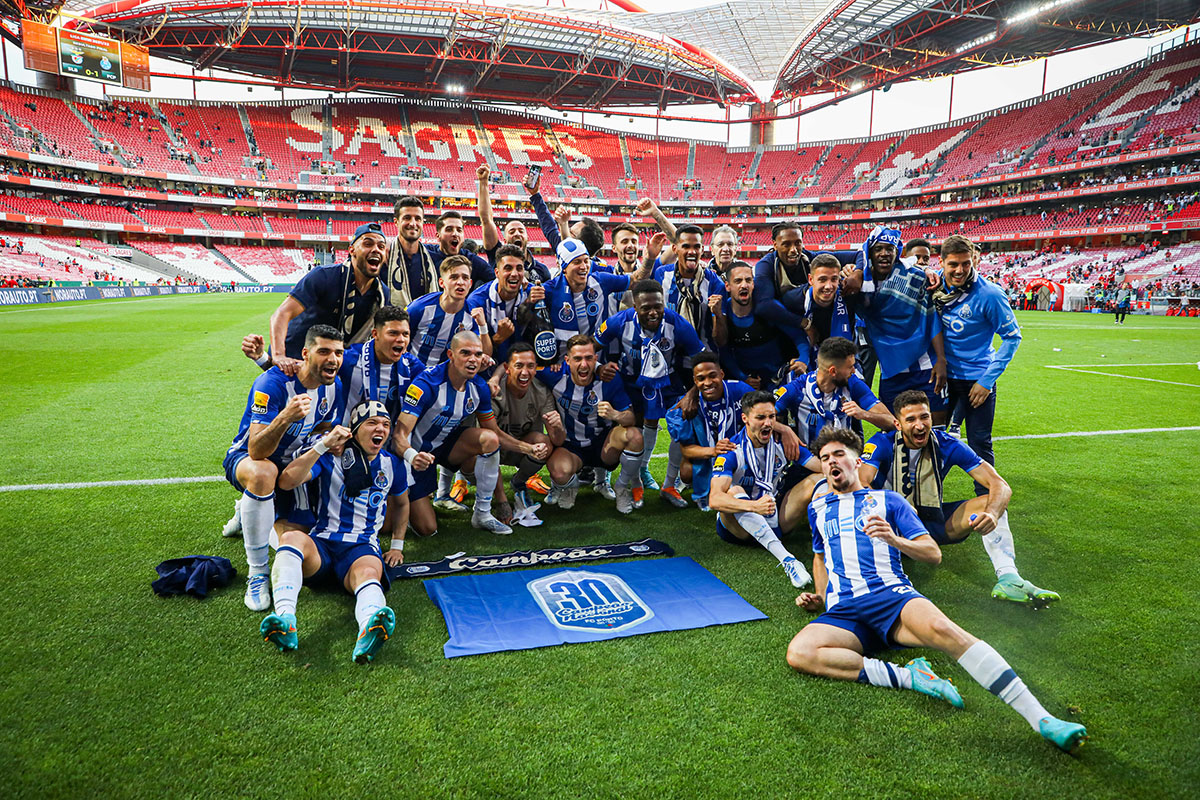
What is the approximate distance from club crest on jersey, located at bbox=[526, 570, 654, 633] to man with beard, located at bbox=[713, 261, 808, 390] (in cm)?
253

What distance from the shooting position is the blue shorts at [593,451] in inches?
226

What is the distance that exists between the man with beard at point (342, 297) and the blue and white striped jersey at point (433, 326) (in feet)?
1.07

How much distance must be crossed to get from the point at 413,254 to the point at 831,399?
362 centimetres

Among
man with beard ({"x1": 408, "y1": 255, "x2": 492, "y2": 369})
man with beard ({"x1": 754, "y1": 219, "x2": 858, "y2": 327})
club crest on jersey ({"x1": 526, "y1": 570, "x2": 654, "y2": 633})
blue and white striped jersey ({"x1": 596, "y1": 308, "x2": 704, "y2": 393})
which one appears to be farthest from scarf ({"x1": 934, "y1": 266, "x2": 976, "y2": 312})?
man with beard ({"x1": 408, "y1": 255, "x2": 492, "y2": 369})

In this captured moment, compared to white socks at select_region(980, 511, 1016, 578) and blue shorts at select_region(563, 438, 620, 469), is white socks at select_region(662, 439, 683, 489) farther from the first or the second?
white socks at select_region(980, 511, 1016, 578)

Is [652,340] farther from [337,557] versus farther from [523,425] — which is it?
[337,557]

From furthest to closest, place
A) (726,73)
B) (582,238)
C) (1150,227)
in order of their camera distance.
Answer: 1. (726,73)
2. (1150,227)
3. (582,238)

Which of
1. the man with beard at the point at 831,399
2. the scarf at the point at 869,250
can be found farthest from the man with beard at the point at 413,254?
the scarf at the point at 869,250

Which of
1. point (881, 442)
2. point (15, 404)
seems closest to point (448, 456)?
point (881, 442)

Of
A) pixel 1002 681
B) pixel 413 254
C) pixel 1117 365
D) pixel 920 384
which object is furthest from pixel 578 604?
pixel 1117 365

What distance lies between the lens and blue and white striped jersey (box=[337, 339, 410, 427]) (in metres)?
4.52

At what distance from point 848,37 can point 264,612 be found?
47510 mm

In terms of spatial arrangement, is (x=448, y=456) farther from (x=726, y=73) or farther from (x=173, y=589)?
(x=726, y=73)

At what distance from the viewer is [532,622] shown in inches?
140
